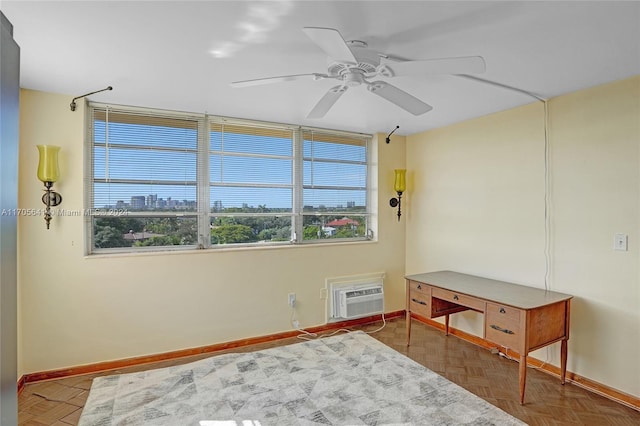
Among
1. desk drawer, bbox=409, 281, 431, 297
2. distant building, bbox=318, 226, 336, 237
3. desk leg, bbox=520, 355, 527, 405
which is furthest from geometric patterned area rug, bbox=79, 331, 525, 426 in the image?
distant building, bbox=318, 226, 336, 237

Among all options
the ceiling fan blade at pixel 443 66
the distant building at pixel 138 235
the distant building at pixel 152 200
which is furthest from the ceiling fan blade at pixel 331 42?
the distant building at pixel 138 235

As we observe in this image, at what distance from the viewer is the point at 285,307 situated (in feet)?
12.1

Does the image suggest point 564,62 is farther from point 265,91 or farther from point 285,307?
point 285,307

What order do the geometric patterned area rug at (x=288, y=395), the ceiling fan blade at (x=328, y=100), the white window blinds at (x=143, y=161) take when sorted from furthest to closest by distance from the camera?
1. the white window blinds at (x=143, y=161)
2. the geometric patterned area rug at (x=288, y=395)
3. the ceiling fan blade at (x=328, y=100)

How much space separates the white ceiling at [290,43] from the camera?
1.63m

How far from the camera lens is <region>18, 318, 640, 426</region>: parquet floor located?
226cm

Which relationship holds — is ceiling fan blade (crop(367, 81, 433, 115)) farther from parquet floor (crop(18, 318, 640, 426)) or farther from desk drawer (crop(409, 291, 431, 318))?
parquet floor (crop(18, 318, 640, 426))

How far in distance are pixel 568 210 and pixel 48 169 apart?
4.17 meters

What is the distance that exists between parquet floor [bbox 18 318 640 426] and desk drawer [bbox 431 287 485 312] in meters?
0.59

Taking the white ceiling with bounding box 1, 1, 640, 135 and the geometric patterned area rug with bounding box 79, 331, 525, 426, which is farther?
the geometric patterned area rug with bounding box 79, 331, 525, 426

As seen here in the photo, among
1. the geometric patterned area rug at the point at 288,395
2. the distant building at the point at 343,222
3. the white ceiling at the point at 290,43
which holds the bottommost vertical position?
the geometric patterned area rug at the point at 288,395

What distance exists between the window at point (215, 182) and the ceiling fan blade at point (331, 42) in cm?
210

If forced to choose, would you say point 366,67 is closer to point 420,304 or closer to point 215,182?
point 215,182

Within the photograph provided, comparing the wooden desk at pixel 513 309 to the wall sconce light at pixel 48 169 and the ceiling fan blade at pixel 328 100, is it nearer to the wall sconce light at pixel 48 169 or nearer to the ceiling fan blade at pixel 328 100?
the ceiling fan blade at pixel 328 100
